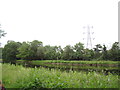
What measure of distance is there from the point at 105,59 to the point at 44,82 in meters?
5.30

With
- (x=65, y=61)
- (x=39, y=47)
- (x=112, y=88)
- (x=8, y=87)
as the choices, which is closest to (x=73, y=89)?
(x=112, y=88)

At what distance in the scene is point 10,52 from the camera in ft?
19.0

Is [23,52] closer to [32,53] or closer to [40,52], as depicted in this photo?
[32,53]

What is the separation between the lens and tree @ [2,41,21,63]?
18.8 feet

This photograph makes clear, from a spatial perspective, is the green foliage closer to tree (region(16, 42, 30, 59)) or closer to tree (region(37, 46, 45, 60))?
tree (region(37, 46, 45, 60))

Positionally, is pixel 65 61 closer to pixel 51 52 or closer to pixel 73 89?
pixel 51 52

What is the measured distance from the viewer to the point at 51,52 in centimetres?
646

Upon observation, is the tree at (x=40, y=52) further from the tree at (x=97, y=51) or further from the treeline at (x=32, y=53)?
the tree at (x=97, y=51)

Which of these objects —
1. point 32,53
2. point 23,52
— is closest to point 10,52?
point 23,52

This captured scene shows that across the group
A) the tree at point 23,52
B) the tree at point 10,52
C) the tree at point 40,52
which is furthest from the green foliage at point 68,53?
the tree at point 10,52

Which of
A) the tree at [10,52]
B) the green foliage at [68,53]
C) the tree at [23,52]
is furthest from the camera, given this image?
the green foliage at [68,53]

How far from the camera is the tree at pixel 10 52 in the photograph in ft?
18.8

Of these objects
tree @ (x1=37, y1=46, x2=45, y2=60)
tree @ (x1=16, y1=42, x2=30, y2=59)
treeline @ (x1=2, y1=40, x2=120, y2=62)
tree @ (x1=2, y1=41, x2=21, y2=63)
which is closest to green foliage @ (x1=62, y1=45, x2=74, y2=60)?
treeline @ (x1=2, y1=40, x2=120, y2=62)

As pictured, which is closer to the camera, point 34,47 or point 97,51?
point 34,47
